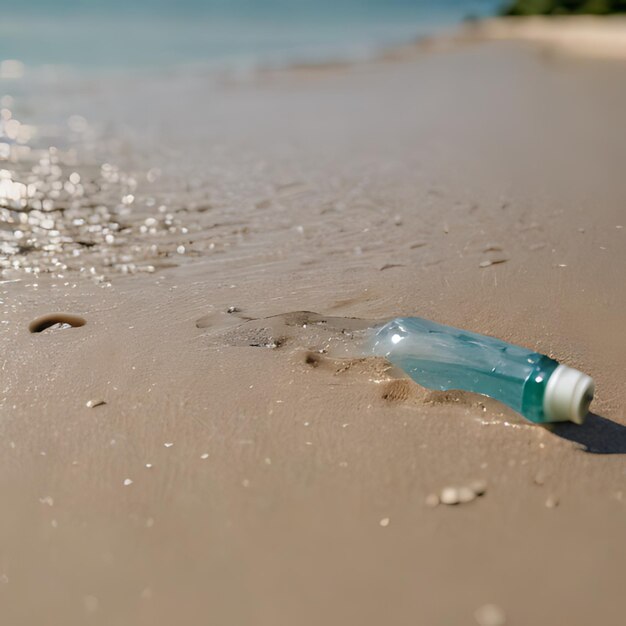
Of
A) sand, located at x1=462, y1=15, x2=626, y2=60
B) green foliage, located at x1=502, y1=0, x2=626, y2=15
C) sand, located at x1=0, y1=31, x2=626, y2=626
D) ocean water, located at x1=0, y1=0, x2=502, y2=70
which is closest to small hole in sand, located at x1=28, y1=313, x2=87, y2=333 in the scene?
sand, located at x1=0, y1=31, x2=626, y2=626

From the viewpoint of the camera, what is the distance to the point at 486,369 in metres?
1.73

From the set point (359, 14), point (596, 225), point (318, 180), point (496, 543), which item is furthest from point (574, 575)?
point (359, 14)

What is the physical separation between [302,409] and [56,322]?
3.08 ft

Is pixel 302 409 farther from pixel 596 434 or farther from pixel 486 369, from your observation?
pixel 596 434

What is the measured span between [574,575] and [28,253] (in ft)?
7.60

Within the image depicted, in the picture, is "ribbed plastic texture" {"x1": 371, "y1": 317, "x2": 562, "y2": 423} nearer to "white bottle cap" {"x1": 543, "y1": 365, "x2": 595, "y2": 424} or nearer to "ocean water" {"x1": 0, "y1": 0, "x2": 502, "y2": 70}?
"white bottle cap" {"x1": 543, "y1": 365, "x2": 595, "y2": 424}

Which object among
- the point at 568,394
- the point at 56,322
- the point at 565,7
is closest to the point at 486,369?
the point at 568,394

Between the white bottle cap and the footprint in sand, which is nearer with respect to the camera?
the white bottle cap

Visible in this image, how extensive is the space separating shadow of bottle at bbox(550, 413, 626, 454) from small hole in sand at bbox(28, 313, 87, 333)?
1.42 m

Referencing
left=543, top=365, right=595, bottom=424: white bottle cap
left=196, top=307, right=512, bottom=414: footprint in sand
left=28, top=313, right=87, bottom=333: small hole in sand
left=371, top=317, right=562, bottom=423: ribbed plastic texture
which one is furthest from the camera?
left=28, top=313, right=87, bottom=333: small hole in sand

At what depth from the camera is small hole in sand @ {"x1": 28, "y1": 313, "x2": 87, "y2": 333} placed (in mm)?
2143

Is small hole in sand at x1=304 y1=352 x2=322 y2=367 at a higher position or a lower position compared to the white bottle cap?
lower

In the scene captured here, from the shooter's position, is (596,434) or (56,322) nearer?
Result: (596,434)

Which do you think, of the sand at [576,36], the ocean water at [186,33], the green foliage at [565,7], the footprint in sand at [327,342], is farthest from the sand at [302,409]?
the green foliage at [565,7]
